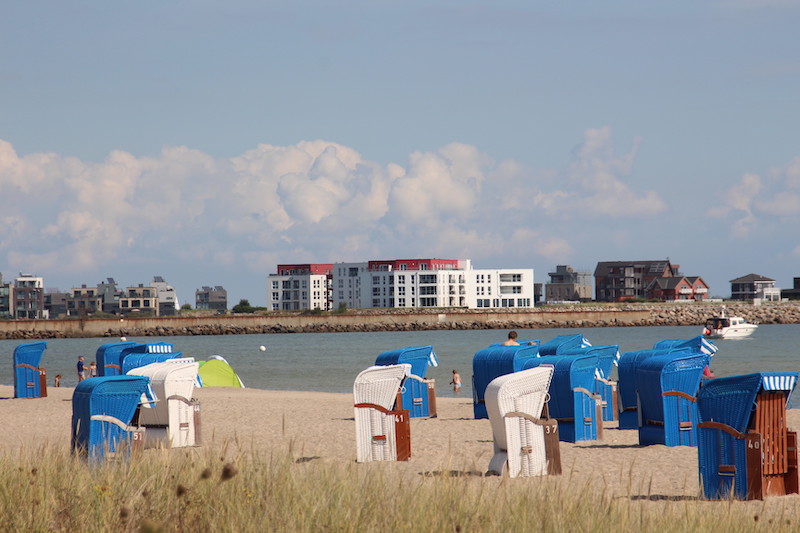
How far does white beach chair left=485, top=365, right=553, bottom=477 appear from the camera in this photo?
36.1 feet

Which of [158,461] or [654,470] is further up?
[158,461]

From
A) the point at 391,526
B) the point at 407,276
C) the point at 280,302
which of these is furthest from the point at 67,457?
the point at 280,302

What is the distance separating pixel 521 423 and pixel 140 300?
183433mm

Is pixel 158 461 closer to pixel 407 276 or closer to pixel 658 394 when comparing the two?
pixel 658 394

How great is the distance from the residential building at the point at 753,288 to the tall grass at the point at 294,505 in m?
175

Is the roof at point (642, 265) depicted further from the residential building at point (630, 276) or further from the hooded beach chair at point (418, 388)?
the hooded beach chair at point (418, 388)

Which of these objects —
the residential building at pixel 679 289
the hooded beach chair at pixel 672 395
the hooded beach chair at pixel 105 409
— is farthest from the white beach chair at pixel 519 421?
the residential building at pixel 679 289

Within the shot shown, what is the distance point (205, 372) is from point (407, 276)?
123 metres

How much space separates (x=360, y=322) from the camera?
119 meters

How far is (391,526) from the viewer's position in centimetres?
655

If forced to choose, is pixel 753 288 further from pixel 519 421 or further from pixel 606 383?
pixel 519 421

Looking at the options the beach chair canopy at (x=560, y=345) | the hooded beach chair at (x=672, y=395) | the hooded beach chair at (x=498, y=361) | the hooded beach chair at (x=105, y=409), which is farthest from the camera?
the beach chair canopy at (x=560, y=345)

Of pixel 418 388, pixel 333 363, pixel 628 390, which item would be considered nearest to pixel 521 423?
pixel 628 390

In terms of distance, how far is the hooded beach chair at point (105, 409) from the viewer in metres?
11.8
